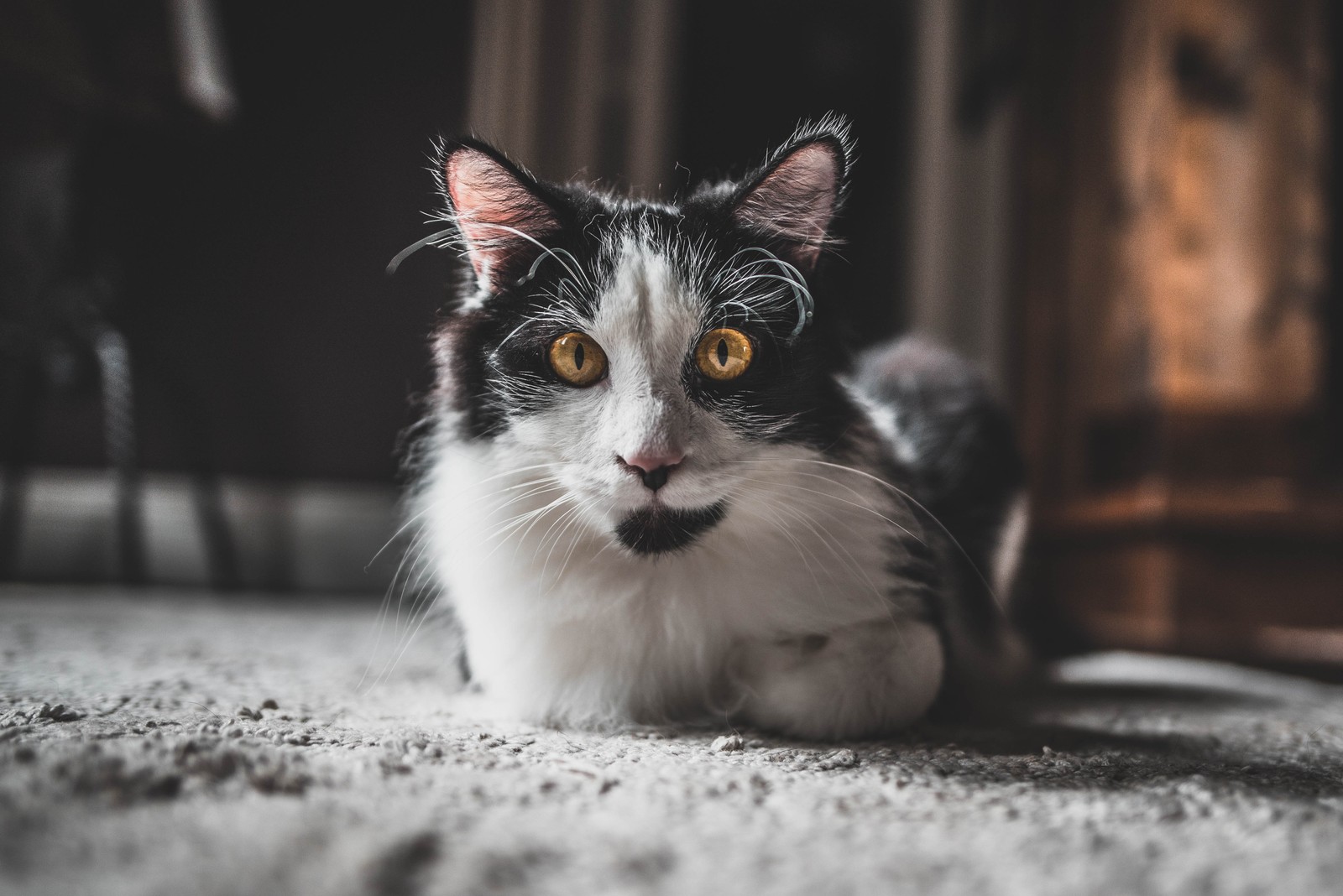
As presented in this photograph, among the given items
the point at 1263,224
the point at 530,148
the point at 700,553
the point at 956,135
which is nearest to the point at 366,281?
the point at 530,148

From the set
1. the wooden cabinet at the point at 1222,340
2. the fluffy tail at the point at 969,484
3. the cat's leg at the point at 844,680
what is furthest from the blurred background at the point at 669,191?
the cat's leg at the point at 844,680

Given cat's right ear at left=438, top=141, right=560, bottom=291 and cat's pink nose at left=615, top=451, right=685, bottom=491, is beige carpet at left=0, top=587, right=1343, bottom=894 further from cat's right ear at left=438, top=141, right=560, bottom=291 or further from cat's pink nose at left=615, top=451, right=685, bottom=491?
A: cat's right ear at left=438, top=141, right=560, bottom=291

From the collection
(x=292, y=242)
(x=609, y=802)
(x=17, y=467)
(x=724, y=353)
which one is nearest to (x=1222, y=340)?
(x=724, y=353)

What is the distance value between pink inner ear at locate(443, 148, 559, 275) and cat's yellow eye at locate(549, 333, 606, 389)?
5.1 inches

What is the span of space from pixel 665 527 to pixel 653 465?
3.3 inches

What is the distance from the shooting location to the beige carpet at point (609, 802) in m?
0.44

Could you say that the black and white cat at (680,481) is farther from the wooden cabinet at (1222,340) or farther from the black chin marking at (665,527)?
the wooden cabinet at (1222,340)

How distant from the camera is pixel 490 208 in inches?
33.4

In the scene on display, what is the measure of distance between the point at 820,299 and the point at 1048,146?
1955mm

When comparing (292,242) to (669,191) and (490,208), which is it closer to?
(669,191)

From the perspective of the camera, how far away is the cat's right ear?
0.82m

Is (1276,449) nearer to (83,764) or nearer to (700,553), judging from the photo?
(700,553)

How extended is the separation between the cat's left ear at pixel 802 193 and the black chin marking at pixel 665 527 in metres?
0.29

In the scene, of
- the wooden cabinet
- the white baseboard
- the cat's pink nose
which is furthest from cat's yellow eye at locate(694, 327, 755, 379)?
the white baseboard
